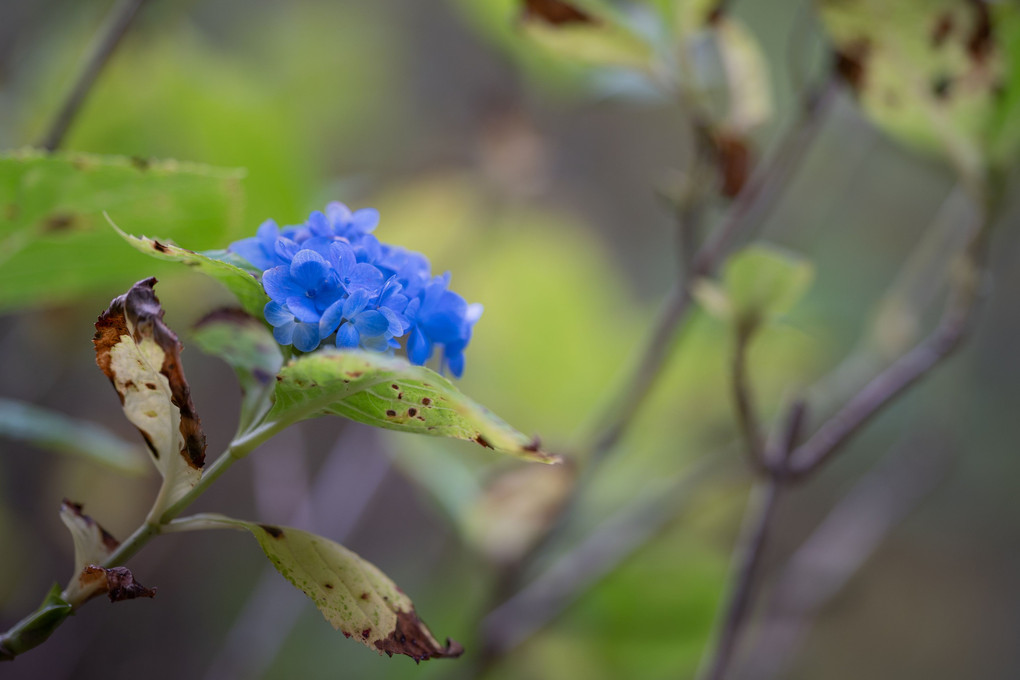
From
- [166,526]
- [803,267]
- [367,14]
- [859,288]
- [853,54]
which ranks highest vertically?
[853,54]

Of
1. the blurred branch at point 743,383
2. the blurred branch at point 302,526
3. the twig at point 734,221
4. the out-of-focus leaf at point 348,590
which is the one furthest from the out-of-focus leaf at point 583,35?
the blurred branch at point 302,526

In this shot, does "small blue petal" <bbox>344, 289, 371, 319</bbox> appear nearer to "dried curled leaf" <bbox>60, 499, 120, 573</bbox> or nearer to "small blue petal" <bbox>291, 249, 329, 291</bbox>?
"small blue petal" <bbox>291, 249, 329, 291</bbox>

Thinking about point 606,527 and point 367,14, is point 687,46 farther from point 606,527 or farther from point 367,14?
point 367,14

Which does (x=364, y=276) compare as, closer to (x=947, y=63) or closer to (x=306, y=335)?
(x=306, y=335)

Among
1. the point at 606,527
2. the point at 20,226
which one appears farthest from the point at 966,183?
the point at 20,226

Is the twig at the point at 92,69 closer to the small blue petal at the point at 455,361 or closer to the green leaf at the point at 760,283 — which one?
the small blue petal at the point at 455,361

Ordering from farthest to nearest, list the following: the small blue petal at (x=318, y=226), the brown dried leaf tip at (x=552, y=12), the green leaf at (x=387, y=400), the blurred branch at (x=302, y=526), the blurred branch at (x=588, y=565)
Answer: the blurred branch at (x=302, y=526) < the blurred branch at (x=588, y=565) < the brown dried leaf tip at (x=552, y=12) < the small blue petal at (x=318, y=226) < the green leaf at (x=387, y=400)
